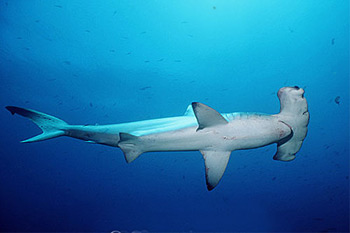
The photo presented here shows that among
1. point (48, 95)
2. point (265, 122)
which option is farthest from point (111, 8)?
point (265, 122)

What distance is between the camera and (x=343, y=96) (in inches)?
221

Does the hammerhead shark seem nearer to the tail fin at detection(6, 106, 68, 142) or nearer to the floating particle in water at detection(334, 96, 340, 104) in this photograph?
the tail fin at detection(6, 106, 68, 142)

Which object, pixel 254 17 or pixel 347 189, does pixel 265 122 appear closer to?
pixel 254 17

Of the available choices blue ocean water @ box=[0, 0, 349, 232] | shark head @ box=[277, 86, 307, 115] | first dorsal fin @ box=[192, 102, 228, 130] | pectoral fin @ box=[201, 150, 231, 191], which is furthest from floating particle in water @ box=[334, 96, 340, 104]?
first dorsal fin @ box=[192, 102, 228, 130]

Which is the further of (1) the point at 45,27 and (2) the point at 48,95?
(2) the point at 48,95

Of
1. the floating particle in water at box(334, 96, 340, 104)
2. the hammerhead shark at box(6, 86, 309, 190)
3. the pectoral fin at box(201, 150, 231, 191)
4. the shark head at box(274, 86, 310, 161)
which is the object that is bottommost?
the pectoral fin at box(201, 150, 231, 191)

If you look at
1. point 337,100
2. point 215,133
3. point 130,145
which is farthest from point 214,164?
point 337,100

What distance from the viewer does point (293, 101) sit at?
2.23 metres

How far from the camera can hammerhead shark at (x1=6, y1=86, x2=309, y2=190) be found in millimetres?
2217

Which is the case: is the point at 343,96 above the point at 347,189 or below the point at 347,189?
above

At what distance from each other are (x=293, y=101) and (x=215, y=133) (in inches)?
39.0

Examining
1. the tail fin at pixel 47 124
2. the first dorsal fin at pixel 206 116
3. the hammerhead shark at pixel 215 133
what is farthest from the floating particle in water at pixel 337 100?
the tail fin at pixel 47 124

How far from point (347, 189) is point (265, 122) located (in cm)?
920

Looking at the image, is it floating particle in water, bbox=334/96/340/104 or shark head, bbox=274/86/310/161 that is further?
floating particle in water, bbox=334/96/340/104
